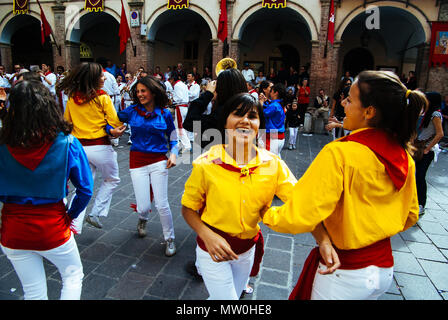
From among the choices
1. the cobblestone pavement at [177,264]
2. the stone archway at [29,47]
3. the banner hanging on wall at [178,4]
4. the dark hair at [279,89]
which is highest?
the banner hanging on wall at [178,4]

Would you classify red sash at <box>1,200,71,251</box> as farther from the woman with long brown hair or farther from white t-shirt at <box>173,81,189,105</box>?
white t-shirt at <box>173,81,189,105</box>

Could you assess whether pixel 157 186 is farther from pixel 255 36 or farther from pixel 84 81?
pixel 255 36

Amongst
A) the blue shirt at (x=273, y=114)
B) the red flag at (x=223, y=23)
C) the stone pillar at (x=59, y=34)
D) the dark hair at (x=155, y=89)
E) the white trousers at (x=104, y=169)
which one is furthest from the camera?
the stone pillar at (x=59, y=34)

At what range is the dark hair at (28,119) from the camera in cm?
167

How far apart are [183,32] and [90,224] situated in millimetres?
16862

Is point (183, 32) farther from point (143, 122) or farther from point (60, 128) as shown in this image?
point (60, 128)

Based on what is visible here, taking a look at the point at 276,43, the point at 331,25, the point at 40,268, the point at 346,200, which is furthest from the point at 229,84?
the point at 276,43

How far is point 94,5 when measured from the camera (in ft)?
48.3

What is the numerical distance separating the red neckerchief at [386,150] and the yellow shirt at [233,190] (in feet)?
1.70

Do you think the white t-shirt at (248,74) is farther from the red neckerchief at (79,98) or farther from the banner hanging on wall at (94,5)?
the red neckerchief at (79,98)

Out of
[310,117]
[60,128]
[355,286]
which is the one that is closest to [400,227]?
[355,286]

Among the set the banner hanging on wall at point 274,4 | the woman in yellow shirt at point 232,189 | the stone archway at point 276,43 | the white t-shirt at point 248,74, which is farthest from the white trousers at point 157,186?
the stone archway at point 276,43

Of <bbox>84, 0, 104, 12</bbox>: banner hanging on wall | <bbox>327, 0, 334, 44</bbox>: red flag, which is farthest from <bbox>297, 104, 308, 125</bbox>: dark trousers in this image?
<bbox>84, 0, 104, 12</bbox>: banner hanging on wall

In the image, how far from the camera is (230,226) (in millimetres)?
1695
